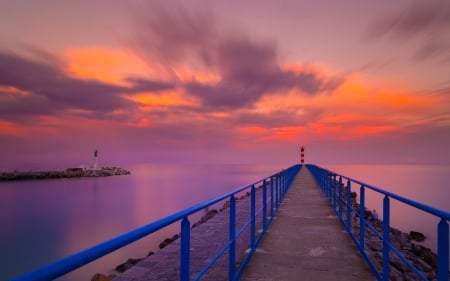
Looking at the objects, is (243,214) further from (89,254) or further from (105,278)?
(89,254)

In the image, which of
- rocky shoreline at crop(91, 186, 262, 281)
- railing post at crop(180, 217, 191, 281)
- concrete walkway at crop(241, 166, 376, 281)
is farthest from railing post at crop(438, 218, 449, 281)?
rocky shoreline at crop(91, 186, 262, 281)

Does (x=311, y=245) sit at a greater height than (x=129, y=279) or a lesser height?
greater

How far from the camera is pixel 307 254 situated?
5.87 metres

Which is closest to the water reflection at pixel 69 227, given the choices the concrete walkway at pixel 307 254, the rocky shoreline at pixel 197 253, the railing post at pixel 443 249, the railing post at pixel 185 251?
the rocky shoreline at pixel 197 253

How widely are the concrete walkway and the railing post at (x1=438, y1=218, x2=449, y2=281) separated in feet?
7.50

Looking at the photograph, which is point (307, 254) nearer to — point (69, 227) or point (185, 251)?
point (185, 251)

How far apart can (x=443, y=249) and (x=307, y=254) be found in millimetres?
3538

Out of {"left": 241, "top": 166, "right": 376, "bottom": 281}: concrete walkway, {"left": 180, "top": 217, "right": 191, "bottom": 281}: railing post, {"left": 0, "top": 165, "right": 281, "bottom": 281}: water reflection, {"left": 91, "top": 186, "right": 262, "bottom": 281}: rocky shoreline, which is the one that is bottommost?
{"left": 0, "top": 165, "right": 281, "bottom": 281}: water reflection

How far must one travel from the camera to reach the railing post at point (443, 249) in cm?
251

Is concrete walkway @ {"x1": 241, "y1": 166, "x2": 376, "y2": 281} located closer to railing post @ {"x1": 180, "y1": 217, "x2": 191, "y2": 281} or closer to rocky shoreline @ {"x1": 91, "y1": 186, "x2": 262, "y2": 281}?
rocky shoreline @ {"x1": 91, "y1": 186, "x2": 262, "y2": 281}

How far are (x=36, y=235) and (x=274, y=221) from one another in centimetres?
2945

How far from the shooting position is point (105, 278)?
8258 millimetres

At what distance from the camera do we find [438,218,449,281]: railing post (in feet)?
8.25

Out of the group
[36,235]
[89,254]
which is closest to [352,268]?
[89,254]
